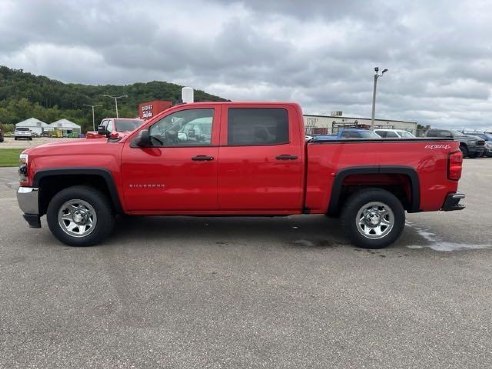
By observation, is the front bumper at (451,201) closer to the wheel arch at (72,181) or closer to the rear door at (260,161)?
the rear door at (260,161)

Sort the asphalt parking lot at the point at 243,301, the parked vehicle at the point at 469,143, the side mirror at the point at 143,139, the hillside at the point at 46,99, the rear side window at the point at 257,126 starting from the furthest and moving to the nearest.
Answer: the hillside at the point at 46,99
the parked vehicle at the point at 469,143
the rear side window at the point at 257,126
the side mirror at the point at 143,139
the asphalt parking lot at the point at 243,301

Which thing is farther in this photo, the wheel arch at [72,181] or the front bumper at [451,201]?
the front bumper at [451,201]

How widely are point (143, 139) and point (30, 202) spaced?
171cm

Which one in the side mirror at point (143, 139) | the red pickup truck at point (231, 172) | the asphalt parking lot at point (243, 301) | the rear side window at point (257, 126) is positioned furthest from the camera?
the rear side window at point (257, 126)

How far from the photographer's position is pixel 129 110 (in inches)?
3620

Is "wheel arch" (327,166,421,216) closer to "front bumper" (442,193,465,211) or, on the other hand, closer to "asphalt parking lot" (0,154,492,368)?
"front bumper" (442,193,465,211)

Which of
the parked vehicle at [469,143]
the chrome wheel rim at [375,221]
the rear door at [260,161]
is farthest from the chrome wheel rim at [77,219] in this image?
the parked vehicle at [469,143]

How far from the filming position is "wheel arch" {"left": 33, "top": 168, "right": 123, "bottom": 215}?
565 cm

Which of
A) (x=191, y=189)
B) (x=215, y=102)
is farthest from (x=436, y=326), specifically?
(x=215, y=102)

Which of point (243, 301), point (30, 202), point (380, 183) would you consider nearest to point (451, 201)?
point (380, 183)

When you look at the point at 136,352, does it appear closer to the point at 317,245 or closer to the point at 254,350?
the point at 254,350

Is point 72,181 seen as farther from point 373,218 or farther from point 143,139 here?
point 373,218

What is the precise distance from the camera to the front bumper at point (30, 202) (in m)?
5.71

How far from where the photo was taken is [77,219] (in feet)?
19.2
